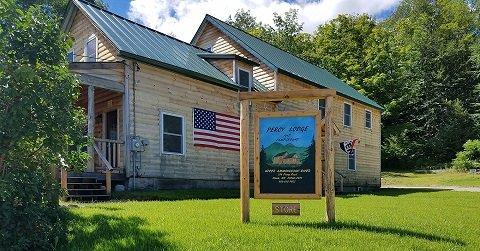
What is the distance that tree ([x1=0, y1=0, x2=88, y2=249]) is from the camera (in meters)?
5.38

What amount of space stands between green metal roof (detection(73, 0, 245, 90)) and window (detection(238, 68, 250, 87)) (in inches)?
26.8

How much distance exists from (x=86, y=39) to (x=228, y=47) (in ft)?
29.7

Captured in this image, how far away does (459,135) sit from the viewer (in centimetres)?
4800

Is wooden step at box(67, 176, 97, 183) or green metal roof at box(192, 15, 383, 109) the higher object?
green metal roof at box(192, 15, 383, 109)

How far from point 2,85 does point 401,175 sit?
41867 millimetres

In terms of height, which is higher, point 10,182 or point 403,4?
point 403,4

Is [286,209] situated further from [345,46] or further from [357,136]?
[345,46]

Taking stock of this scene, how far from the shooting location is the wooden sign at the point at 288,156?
8.09 metres

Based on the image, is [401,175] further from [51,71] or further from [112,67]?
[51,71]

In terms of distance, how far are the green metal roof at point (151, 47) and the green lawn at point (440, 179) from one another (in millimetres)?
19867

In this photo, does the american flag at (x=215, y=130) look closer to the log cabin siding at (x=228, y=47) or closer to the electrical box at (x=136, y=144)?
the electrical box at (x=136, y=144)

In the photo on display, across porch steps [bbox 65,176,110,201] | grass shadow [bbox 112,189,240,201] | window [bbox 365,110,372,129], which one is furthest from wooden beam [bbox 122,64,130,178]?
window [bbox 365,110,372,129]

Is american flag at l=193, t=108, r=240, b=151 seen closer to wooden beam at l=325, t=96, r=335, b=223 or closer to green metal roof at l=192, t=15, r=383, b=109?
green metal roof at l=192, t=15, r=383, b=109

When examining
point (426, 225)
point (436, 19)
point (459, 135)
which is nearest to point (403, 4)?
point (436, 19)
